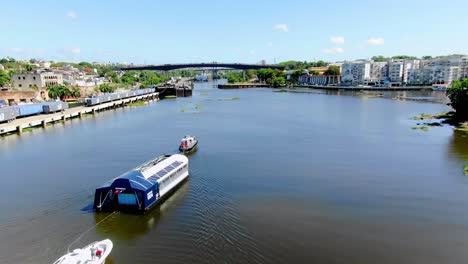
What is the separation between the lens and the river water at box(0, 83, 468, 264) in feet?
48.9

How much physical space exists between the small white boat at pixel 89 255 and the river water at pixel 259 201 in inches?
34.0

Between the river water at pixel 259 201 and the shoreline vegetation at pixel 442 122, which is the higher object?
the shoreline vegetation at pixel 442 122

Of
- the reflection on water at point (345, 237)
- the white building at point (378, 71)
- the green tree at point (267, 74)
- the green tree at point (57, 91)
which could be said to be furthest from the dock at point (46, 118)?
the white building at point (378, 71)

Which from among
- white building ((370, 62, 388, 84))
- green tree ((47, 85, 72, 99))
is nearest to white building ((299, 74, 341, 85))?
white building ((370, 62, 388, 84))

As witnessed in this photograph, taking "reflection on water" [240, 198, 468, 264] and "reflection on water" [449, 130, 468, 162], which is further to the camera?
"reflection on water" [449, 130, 468, 162]

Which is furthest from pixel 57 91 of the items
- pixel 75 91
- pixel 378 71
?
pixel 378 71

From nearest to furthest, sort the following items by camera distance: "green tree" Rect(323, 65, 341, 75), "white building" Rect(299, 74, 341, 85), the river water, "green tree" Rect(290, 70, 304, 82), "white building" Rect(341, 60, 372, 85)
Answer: the river water < "white building" Rect(341, 60, 372, 85) < "white building" Rect(299, 74, 341, 85) < "green tree" Rect(323, 65, 341, 75) < "green tree" Rect(290, 70, 304, 82)

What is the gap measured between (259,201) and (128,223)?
8136 mm

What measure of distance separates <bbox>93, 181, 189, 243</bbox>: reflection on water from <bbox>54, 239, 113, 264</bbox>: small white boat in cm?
197

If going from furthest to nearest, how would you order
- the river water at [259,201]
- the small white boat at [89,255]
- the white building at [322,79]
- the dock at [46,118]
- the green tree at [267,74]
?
the green tree at [267,74]
the white building at [322,79]
the dock at [46,118]
the river water at [259,201]
the small white boat at [89,255]

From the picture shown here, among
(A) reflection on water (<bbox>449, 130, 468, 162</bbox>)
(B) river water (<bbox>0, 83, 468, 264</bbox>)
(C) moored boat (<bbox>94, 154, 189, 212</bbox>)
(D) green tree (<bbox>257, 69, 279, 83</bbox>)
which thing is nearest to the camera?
(B) river water (<bbox>0, 83, 468, 264</bbox>)

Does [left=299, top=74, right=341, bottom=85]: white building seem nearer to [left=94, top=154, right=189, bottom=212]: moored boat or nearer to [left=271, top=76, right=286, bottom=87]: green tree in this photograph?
[left=271, top=76, right=286, bottom=87]: green tree

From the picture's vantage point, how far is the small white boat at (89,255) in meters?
12.9

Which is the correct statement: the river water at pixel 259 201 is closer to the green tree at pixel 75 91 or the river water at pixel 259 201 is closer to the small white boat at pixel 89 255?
the small white boat at pixel 89 255
